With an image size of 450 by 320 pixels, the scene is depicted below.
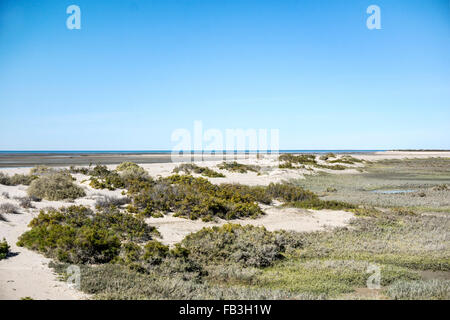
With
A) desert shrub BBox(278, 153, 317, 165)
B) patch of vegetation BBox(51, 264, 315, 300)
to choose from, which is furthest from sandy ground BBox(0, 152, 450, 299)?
desert shrub BBox(278, 153, 317, 165)

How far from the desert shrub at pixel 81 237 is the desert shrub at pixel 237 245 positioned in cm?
200

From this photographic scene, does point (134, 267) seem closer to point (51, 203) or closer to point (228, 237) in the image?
point (228, 237)

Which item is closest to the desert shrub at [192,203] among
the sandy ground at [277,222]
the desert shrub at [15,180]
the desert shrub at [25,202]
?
the sandy ground at [277,222]

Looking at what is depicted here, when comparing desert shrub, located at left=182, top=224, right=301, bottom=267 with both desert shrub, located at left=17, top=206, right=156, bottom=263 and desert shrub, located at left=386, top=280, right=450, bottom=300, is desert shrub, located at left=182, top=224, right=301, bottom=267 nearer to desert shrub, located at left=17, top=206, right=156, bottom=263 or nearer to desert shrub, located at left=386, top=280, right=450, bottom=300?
desert shrub, located at left=17, top=206, right=156, bottom=263

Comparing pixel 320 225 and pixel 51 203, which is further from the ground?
pixel 51 203

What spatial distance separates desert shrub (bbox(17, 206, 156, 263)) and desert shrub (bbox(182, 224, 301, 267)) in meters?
2.00

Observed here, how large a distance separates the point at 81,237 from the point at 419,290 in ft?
29.5

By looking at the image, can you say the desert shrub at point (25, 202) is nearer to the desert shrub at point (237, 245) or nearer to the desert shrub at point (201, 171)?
the desert shrub at point (237, 245)

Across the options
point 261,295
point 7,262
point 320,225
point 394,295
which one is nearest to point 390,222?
point 320,225

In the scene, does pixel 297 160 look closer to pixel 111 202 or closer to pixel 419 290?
pixel 111 202

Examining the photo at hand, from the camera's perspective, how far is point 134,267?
25.5ft

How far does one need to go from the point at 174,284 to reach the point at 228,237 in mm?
3624

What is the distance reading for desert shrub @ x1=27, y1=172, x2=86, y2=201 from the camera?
14719 mm
